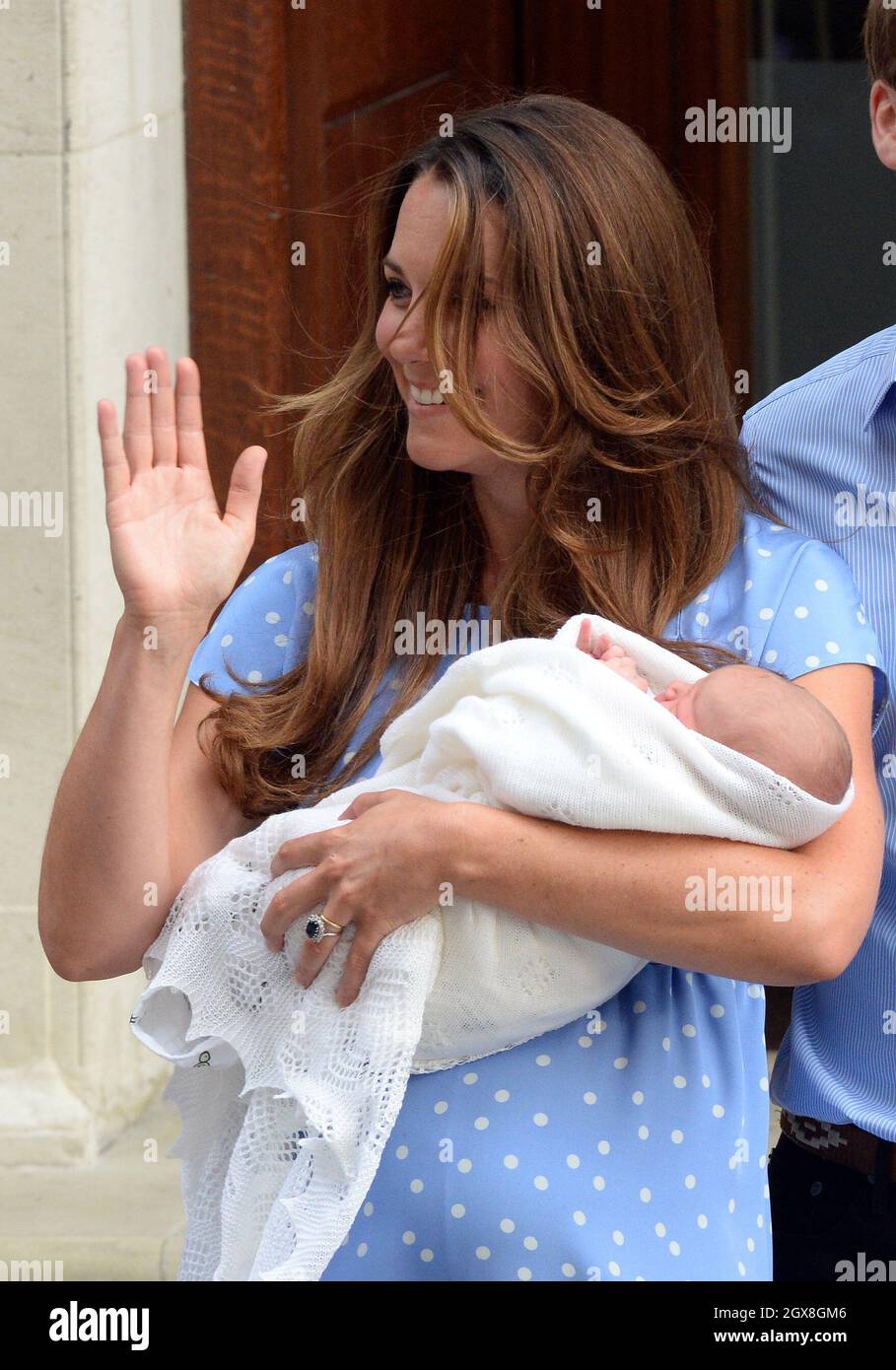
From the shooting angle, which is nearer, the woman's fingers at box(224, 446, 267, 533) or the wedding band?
the wedding band

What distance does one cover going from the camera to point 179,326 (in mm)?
3434

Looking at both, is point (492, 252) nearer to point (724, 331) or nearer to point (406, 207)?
point (406, 207)

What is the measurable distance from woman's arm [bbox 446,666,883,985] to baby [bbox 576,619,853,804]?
0.07m

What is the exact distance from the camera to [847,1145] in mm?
1786

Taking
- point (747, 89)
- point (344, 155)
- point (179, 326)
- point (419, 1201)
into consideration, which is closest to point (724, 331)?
point (747, 89)

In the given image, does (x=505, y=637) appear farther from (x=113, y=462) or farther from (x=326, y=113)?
(x=326, y=113)

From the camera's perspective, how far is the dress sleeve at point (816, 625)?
159 cm

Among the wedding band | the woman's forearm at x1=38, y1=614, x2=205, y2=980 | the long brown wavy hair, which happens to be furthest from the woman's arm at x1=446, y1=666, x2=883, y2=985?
the woman's forearm at x1=38, y1=614, x2=205, y2=980

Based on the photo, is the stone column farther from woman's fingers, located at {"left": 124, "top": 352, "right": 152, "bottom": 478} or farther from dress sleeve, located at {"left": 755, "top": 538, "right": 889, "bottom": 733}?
dress sleeve, located at {"left": 755, "top": 538, "right": 889, "bottom": 733}

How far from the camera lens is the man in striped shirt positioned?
5.68 feet

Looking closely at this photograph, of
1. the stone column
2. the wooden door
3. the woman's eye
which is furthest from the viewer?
the wooden door

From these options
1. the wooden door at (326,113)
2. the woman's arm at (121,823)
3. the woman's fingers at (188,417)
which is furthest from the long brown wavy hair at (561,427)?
the wooden door at (326,113)

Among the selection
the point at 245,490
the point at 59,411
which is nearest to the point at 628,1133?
the point at 245,490

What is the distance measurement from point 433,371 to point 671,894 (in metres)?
0.62
